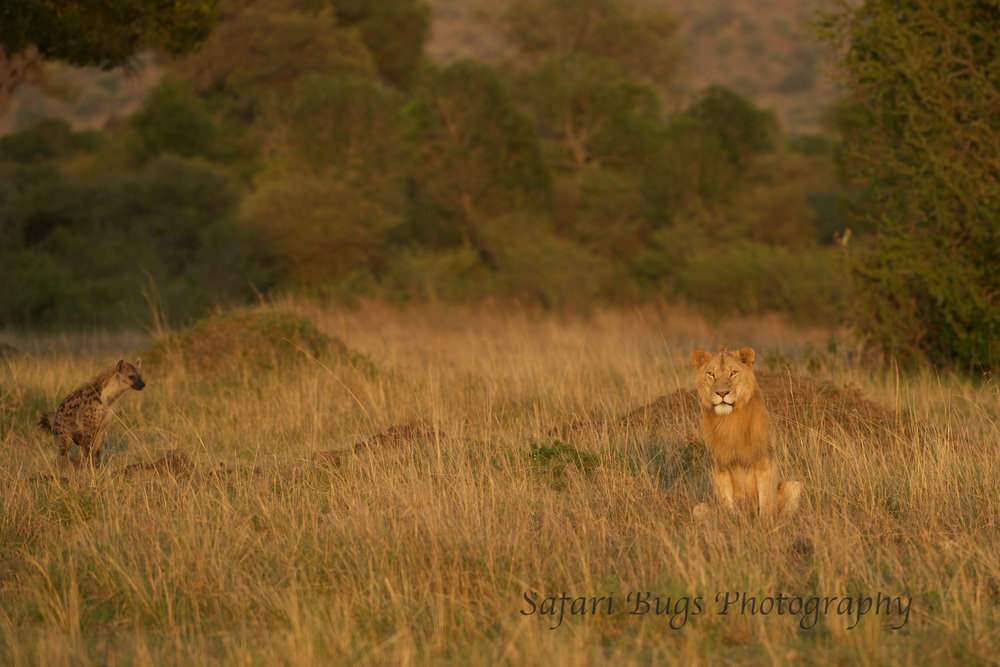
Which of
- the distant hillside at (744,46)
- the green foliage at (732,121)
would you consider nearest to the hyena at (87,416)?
the green foliage at (732,121)

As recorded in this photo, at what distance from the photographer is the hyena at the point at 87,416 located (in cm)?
765

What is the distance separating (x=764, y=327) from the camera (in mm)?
21672

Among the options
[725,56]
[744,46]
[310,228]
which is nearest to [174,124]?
[310,228]

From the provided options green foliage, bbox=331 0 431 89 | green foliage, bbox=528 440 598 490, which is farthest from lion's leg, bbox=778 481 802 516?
green foliage, bbox=331 0 431 89

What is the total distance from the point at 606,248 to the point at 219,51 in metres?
15.9

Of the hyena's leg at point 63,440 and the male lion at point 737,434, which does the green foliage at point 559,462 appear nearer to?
the male lion at point 737,434

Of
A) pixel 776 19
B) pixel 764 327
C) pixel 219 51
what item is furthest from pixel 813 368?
pixel 776 19

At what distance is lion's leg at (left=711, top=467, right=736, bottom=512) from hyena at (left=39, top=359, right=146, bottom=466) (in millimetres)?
4401

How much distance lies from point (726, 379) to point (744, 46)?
267 feet

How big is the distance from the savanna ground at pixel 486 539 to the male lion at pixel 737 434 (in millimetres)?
171

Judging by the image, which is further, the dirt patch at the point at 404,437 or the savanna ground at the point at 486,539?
the dirt patch at the point at 404,437

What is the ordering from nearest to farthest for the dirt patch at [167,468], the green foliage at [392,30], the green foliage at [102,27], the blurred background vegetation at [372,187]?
the dirt patch at [167,468] → the green foliage at [102,27] → the blurred background vegetation at [372,187] → the green foliage at [392,30]

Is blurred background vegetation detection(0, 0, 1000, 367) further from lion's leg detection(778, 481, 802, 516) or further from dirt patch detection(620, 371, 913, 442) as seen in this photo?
lion's leg detection(778, 481, 802, 516)

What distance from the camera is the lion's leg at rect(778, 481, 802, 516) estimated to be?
557 centimetres
